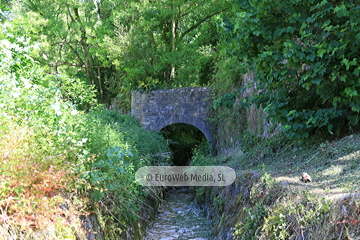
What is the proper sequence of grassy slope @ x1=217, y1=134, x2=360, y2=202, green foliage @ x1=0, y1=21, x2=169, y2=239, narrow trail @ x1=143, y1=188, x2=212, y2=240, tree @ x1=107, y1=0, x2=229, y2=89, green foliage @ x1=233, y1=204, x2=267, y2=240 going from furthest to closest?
1. tree @ x1=107, y1=0, x2=229, y2=89
2. narrow trail @ x1=143, y1=188, x2=212, y2=240
3. green foliage @ x1=233, y1=204, x2=267, y2=240
4. grassy slope @ x1=217, y1=134, x2=360, y2=202
5. green foliage @ x1=0, y1=21, x2=169, y2=239

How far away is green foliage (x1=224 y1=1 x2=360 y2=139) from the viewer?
157 inches

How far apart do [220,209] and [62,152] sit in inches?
122

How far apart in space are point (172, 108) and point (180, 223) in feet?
20.3

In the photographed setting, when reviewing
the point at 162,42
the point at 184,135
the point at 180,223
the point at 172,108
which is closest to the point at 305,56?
the point at 180,223

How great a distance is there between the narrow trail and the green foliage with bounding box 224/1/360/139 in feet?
8.29

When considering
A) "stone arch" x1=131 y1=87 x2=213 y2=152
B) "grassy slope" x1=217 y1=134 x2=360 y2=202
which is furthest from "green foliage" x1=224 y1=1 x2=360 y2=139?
"stone arch" x1=131 y1=87 x2=213 y2=152

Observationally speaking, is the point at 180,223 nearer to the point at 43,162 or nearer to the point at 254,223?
the point at 254,223

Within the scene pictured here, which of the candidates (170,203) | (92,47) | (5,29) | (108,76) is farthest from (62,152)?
(108,76)

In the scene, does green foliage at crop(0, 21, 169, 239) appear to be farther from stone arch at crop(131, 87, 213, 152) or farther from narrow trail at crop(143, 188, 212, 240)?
stone arch at crop(131, 87, 213, 152)

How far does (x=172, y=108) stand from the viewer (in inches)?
485

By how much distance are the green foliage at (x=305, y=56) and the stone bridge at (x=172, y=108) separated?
680 centimetres

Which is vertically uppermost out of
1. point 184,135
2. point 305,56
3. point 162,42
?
point 162,42

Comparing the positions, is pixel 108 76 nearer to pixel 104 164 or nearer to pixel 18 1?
pixel 18 1

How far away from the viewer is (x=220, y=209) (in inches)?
218
